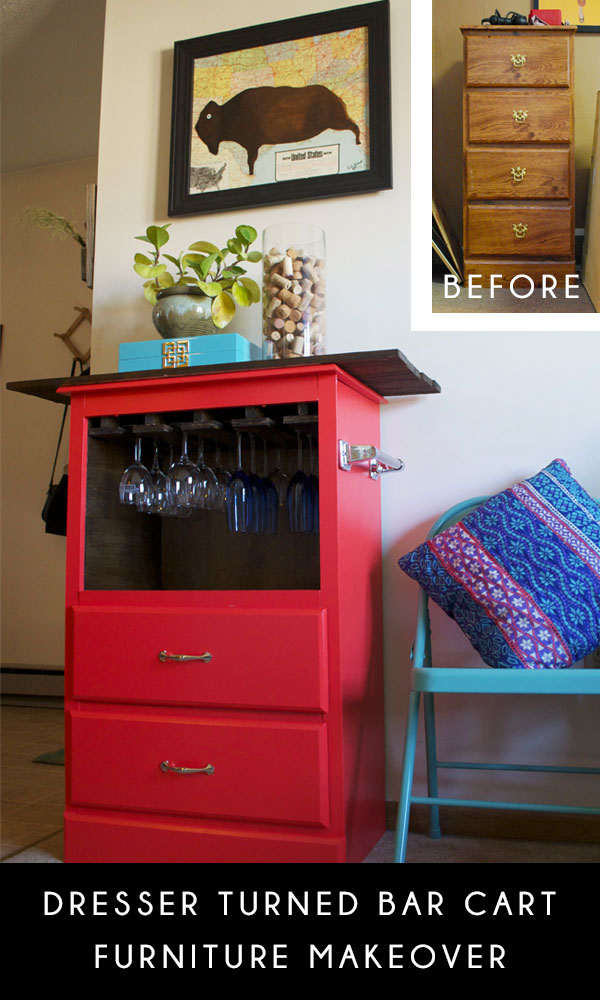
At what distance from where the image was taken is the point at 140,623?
65.9 inches

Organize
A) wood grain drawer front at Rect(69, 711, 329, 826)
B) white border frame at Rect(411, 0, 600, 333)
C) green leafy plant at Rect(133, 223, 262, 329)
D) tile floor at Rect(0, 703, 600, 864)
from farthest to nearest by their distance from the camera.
Answer: white border frame at Rect(411, 0, 600, 333), green leafy plant at Rect(133, 223, 262, 329), tile floor at Rect(0, 703, 600, 864), wood grain drawer front at Rect(69, 711, 329, 826)

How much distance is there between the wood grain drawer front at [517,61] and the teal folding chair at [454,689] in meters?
1.67

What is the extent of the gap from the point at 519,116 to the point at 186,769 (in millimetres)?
2292

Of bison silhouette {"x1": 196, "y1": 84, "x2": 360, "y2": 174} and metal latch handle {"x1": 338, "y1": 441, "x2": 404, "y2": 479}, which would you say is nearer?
metal latch handle {"x1": 338, "y1": 441, "x2": 404, "y2": 479}

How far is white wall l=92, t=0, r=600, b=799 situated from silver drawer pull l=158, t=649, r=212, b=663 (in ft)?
1.70

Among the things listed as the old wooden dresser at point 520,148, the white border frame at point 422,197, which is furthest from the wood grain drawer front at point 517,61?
the white border frame at point 422,197

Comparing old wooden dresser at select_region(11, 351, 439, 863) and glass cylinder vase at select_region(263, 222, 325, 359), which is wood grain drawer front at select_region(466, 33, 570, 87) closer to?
glass cylinder vase at select_region(263, 222, 325, 359)

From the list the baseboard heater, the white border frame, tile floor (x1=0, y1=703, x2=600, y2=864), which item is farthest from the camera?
the baseboard heater

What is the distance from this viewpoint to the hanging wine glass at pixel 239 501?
1816 mm

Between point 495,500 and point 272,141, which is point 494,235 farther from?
point 495,500

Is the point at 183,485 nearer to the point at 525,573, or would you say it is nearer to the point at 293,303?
the point at 293,303

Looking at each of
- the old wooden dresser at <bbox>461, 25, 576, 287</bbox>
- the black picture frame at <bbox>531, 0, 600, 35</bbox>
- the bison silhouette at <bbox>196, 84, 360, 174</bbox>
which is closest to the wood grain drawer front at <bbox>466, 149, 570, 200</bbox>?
the old wooden dresser at <bbox>461, 25, 576, 287</bbox>

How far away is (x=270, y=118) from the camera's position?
2.14 m

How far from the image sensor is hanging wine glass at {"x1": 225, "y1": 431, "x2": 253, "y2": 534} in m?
1.82
